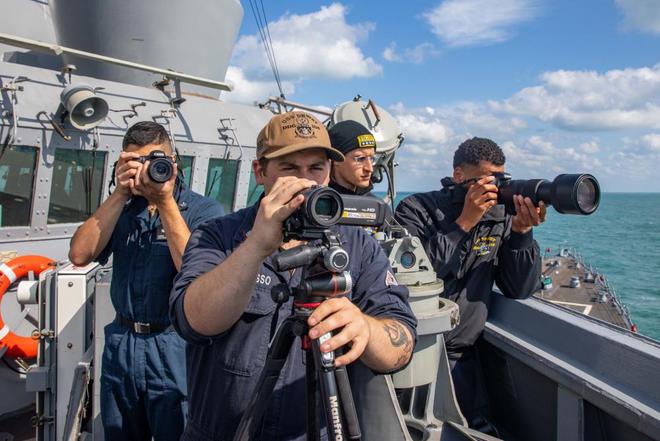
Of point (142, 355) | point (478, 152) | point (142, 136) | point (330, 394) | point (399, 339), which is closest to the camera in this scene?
point (330, 394)

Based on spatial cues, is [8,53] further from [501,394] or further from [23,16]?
[501,394]

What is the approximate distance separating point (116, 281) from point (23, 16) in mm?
5729

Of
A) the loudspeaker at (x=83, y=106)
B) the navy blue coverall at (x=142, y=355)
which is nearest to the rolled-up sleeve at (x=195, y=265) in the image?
the navy blue coverall at (x=142, y=355)

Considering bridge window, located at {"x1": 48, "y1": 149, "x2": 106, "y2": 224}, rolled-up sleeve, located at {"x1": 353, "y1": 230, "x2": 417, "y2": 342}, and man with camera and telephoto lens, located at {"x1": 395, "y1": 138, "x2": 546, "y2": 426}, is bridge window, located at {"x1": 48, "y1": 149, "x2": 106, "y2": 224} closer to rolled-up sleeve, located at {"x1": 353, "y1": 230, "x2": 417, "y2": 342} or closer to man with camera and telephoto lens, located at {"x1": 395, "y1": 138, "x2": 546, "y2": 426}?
man with camera and telephoto lens, located at {"x1": 395, "y1": 138, "x2": 546, "y2": 426}

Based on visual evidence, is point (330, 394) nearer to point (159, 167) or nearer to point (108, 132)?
point (159, 167)

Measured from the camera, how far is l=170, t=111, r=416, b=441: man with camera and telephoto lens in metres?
1.31

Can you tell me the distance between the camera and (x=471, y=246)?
2.78 m

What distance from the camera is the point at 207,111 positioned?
6.40m

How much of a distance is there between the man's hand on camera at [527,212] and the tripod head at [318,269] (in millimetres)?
1533

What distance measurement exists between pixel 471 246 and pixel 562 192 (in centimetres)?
60

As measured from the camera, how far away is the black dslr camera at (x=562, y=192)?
7.59 ft

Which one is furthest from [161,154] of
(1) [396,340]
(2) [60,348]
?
(1) [396,340]

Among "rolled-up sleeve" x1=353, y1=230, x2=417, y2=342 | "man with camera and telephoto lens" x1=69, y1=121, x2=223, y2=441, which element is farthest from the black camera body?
"man with camera and telephoto lens" x1=69, y1=121, x2=223, y2=441

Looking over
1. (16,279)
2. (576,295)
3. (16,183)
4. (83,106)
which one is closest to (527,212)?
(16,279)
